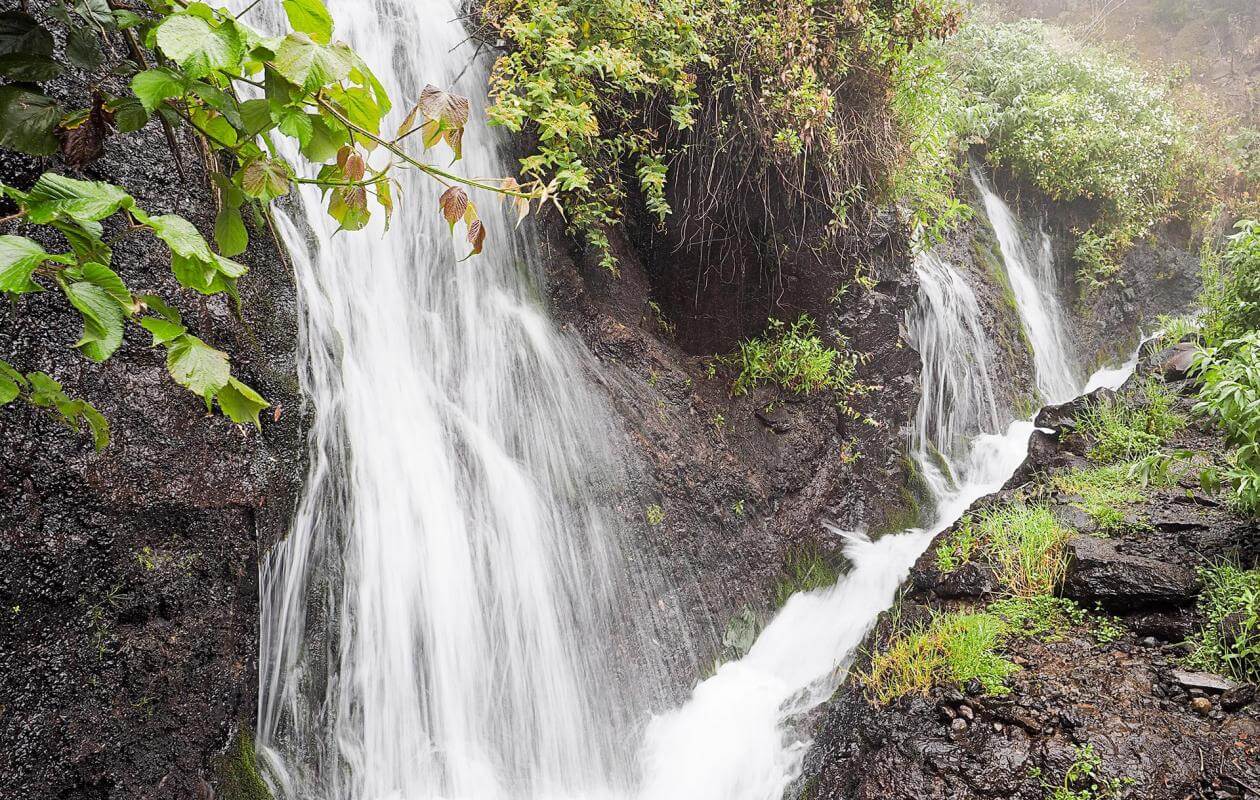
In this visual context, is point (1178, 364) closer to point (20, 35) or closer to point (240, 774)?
point (240, 774)

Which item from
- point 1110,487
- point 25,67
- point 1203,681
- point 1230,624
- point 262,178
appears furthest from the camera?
point 1110,487

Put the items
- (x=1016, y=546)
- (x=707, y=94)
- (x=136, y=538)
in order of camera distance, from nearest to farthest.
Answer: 1. (x=136, y=538)
2. (x=1016, y=546)
3. (x=707, y=94)

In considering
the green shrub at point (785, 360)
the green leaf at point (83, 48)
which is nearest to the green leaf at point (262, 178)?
the green leaf at point (83, 48)

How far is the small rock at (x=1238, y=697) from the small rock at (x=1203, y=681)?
0.02 meters

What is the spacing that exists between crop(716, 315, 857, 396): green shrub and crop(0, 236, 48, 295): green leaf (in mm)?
4820

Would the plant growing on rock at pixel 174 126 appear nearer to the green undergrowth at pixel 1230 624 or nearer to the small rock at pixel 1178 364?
the green undergrowth at pixel 1230 624

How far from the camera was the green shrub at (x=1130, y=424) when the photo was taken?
5.41 metres

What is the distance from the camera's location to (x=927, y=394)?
6.78 meters

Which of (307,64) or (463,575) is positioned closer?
(307,64)

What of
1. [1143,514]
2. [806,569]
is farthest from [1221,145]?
[806,569]

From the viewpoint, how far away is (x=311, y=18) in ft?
3.98

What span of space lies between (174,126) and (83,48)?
0.70 feet

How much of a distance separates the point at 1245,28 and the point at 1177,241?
9.72m

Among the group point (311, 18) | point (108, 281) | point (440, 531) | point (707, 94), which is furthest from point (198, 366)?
point (707, 94)
